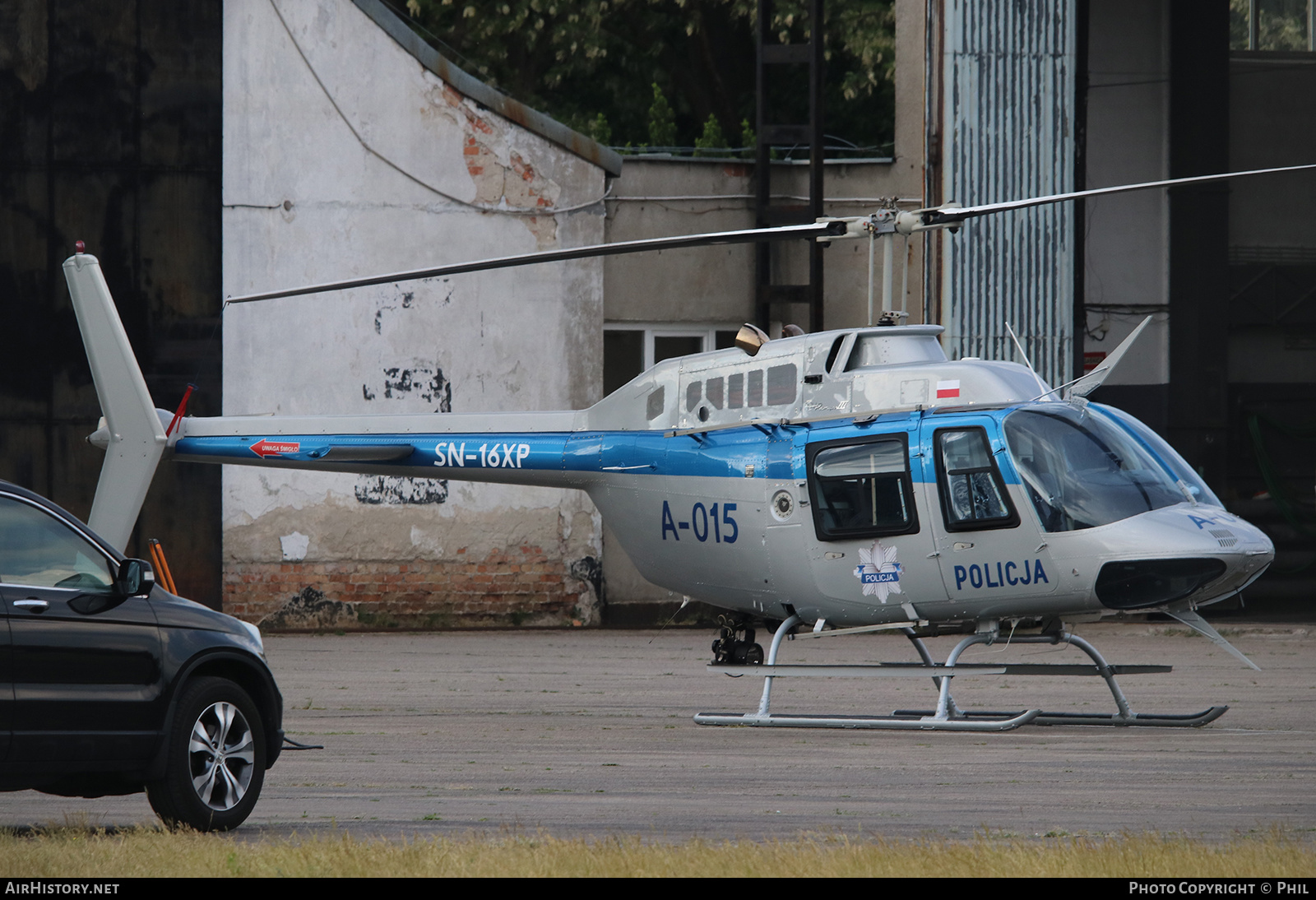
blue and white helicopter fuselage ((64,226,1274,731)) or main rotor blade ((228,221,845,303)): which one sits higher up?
main rotor blade ((228,221,845,303))

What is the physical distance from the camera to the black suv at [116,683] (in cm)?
702

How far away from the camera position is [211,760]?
7.74m

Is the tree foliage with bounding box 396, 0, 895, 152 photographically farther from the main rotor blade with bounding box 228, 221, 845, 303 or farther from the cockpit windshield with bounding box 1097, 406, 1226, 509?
the cockpit windshield with bounding box 1097, 406, 1226, 509

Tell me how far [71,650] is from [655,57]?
2284 cm

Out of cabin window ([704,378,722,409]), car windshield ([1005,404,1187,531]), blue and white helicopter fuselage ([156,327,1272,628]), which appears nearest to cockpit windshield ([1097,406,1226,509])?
blue and white helicopter fuselage ([156,327,1272,628])

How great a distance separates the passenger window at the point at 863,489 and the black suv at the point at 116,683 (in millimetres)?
4969

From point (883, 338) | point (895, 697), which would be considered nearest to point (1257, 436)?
point (895, 697)

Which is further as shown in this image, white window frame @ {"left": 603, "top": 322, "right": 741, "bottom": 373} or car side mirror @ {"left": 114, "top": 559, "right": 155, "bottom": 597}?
white window frame @ {"left": 603, "top": 322, "right": 741, "bottom": 373}

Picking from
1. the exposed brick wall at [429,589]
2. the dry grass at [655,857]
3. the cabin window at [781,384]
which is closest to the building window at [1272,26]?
the exposed brick wall at [429,589]

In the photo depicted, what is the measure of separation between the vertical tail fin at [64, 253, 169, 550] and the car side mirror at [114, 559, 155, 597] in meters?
5.52

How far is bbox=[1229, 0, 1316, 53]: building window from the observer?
23609mm

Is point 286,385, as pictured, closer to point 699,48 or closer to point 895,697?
point 895,697

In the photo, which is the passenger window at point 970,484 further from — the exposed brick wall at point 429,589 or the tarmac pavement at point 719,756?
the exposed brick wall at point 429,589

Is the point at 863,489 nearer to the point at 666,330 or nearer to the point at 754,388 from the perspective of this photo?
the point at 754,388
